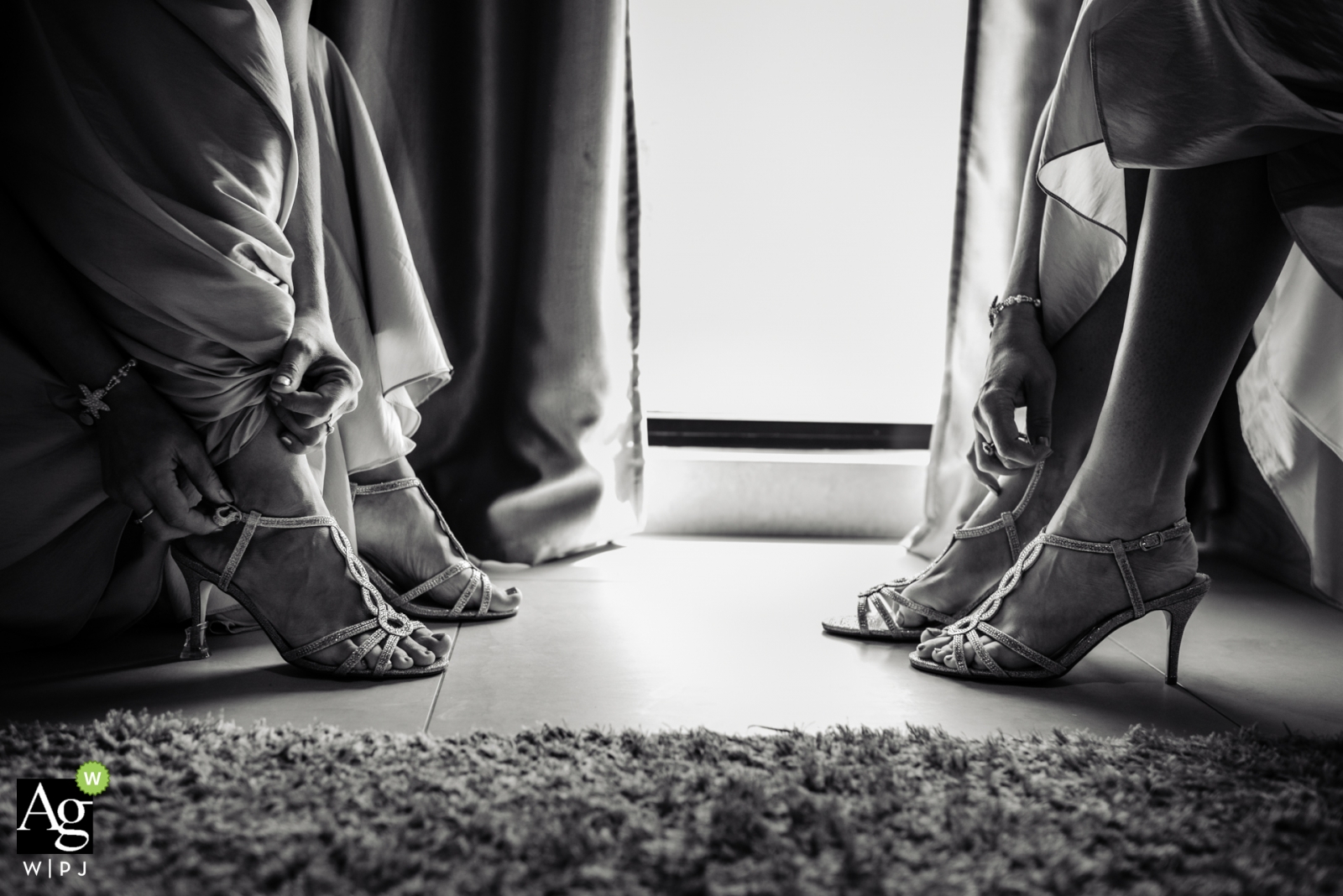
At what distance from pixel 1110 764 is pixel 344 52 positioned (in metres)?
1.36

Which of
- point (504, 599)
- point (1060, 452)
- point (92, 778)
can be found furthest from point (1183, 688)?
point (92, 778)

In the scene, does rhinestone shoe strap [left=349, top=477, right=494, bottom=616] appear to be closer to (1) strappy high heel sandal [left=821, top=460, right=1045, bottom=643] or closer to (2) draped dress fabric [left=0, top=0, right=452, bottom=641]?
(2) draped dress fabric [left=0, top=0, right=452, bottom=641]

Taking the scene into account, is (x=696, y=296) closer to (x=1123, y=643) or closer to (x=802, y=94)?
(x=802, y=94)

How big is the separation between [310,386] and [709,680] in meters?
0.49

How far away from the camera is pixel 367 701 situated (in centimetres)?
89

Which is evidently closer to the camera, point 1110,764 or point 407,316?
point 1110,764

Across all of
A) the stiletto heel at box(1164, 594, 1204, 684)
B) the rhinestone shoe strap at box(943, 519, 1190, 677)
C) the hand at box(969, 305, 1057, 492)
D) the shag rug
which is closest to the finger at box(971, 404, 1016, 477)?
the hand at box(969, 305, 1057, 492)

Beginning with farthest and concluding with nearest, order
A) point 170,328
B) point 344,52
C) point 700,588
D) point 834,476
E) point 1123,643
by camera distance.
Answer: point 834,476 → point 344,52 → point 700,588 → point 1123,643 → point 170,328

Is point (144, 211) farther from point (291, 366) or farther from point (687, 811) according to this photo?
point (687, 811)

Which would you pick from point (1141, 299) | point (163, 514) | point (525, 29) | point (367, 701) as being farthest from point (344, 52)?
point (1141, 299)

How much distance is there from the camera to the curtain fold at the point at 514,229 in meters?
1.47

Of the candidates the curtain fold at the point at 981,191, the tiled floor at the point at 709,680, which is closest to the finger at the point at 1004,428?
the tiled floor at the point at 709,680

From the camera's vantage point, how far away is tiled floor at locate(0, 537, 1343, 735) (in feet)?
2.85

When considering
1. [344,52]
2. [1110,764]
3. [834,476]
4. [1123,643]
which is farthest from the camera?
[834,476]
